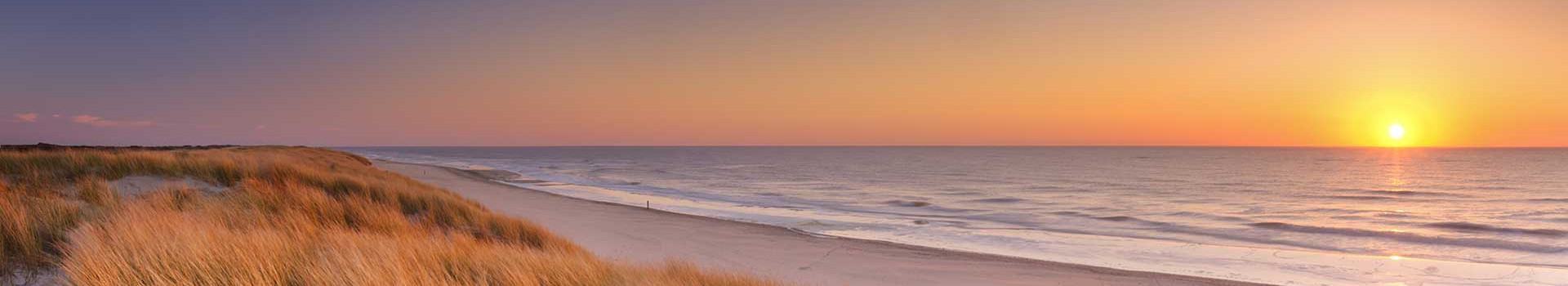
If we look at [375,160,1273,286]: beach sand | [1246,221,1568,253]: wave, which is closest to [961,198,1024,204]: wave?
[1246,221,1568,253]: wave

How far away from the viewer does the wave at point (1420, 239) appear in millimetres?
18984

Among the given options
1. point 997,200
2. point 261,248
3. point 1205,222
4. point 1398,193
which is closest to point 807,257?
point 261,248

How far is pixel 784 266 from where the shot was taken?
1427 centimetres

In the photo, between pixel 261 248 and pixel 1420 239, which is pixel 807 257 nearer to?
pixel 261 248

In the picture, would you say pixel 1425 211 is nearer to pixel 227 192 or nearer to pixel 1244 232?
pixel 1244 232

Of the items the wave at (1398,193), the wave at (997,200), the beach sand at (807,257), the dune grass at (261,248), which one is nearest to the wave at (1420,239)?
the wave at (997,200)

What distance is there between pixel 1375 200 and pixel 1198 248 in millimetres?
25665

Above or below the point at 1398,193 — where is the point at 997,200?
below

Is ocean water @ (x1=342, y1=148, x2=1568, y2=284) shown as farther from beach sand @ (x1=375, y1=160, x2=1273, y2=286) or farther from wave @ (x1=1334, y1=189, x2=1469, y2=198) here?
beach sand @ (x1=375, y1=160, x2=1273, y2=286)

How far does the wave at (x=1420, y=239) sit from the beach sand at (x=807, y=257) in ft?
35.7

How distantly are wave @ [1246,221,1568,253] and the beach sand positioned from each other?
10.9 metres

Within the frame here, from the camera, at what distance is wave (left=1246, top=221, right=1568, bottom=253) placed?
1898 cm

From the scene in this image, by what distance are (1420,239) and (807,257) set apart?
1611cm

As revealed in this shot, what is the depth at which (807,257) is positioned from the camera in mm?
15703
